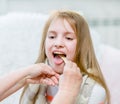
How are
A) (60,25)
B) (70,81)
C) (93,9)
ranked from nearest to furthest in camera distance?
(70,81) < (60,25) < (93,9)

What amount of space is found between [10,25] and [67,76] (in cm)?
67

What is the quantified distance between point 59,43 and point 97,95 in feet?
0.65

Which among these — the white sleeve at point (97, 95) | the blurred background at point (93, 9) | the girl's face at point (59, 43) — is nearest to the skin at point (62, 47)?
the girl's face at point (59, 43)

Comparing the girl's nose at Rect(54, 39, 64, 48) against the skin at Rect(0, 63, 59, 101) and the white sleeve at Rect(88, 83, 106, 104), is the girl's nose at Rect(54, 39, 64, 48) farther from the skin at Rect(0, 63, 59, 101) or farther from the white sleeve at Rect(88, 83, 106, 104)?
the white sleeve at Rect(88, 83, 106, 104)

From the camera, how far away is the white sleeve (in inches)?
42.1

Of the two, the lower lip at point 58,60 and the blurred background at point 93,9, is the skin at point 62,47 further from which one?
the blurred background at point 93,9

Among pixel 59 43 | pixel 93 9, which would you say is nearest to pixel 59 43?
pixel 59 43

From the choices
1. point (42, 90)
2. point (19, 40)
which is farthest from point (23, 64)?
point (42, 90)

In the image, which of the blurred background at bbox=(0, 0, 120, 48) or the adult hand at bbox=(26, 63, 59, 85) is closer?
the adult hand at bbox=(26, 63, 59, 85)

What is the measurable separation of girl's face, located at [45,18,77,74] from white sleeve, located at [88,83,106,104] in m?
0.12

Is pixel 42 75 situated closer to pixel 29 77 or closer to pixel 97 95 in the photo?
pixel 29 77

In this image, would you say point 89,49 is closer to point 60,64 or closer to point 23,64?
point 60,64

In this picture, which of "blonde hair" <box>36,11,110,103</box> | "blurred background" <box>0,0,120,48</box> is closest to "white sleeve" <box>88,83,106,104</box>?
"blonde hair" <box>36,11,110,103</box>

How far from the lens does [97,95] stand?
1072mm
